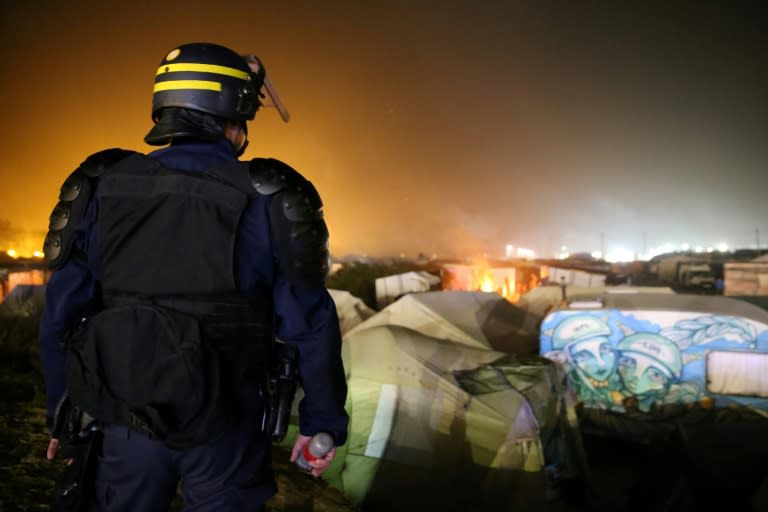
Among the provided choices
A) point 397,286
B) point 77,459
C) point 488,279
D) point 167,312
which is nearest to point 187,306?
point 167,312

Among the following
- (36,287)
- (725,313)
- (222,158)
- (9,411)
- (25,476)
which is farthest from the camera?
(36,287)

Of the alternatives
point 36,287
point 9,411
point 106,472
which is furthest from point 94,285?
point 36,287

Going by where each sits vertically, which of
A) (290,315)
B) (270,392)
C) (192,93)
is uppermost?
(192,93)

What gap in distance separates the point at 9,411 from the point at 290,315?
4983 mm

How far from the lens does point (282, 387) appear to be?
5.41ft

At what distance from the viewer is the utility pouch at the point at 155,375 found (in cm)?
139

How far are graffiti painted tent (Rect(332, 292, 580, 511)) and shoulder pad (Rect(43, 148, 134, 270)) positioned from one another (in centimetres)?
367

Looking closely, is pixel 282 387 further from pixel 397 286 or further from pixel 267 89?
pixel 397 286

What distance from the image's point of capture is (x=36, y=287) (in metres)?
9.88

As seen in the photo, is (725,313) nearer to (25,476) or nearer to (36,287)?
(25,476)

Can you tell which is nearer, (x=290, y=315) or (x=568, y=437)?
(x=290, y=315)

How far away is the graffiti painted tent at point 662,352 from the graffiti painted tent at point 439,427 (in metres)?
2.59

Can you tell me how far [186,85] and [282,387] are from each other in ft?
4.34

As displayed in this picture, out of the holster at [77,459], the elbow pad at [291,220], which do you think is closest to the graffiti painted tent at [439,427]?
the holster at [77,459]
